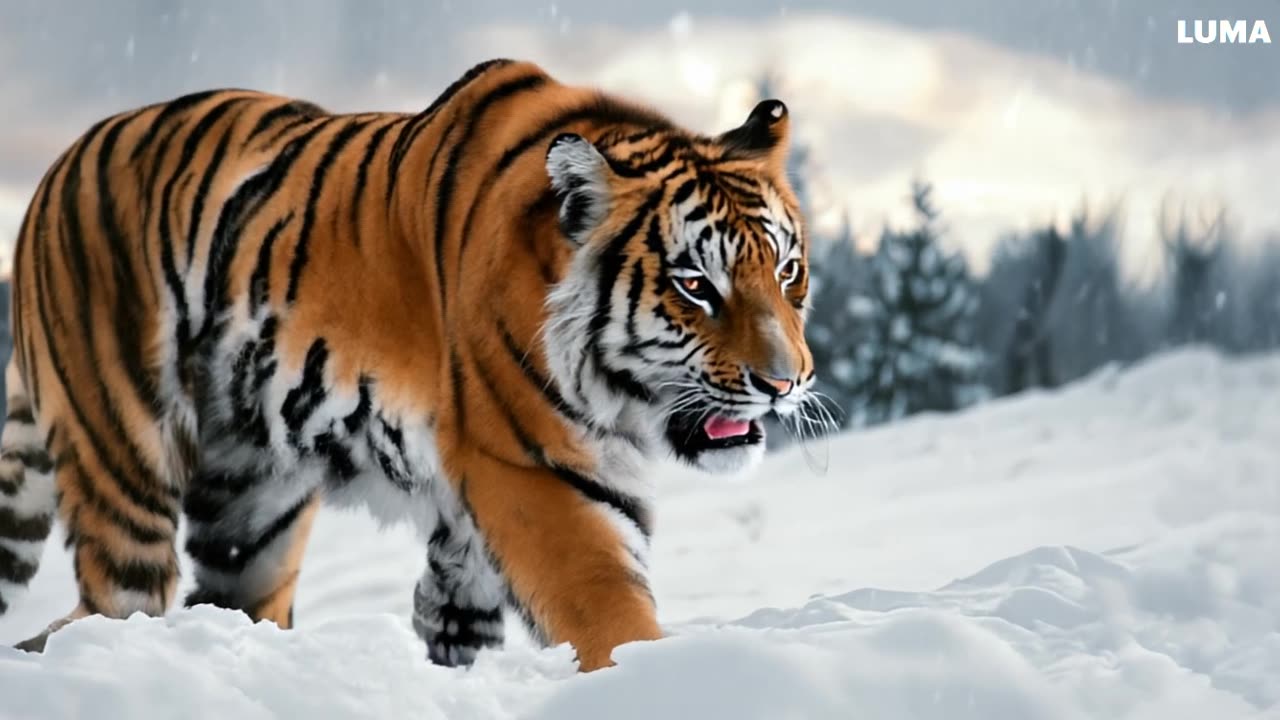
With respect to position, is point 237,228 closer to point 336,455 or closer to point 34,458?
point 336,455

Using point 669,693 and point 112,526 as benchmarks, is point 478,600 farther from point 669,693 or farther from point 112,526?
point 669,693

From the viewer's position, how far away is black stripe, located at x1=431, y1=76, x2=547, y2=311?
3.88 metres

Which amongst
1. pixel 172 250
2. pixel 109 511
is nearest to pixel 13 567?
pixel 109 511

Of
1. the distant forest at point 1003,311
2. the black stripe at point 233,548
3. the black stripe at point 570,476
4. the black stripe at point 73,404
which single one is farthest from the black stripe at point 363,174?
the distant forest at point 1003,311

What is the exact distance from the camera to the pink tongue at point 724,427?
3580mm

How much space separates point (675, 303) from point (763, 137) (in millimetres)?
646

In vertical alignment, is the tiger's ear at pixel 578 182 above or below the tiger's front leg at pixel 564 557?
above

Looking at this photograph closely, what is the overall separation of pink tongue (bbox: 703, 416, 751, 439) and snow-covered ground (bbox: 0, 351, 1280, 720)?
483 mm

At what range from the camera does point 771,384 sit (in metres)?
3.39

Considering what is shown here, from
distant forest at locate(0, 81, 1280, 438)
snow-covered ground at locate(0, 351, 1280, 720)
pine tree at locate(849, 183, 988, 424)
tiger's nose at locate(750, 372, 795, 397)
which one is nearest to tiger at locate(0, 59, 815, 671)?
tiger's nose at locate(750, 372, 795, 397)

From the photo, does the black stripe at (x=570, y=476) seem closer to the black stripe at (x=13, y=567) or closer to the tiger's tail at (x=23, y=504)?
the tiger's tail at (x=23, y=504)

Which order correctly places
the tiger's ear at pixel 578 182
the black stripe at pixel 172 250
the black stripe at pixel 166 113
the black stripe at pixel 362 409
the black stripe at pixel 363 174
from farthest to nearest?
the black stripe at pixel 166 113 < the black stripe at pixel 172 250 < the black stripe at pixel 363 174 < the black stripe at pixel 362 409 < the tiger's ear at pixel 578 182

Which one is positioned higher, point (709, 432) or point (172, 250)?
point (172, 250)

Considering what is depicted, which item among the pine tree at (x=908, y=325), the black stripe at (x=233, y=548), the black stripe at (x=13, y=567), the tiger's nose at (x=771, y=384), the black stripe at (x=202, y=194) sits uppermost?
the black stripe at (x=202, y=194)
